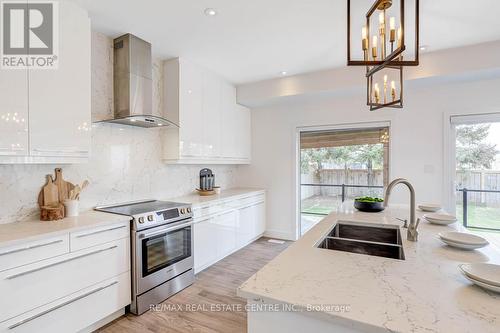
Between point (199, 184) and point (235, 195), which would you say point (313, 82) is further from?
point (199, 184)

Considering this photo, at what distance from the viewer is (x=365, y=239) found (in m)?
2.01

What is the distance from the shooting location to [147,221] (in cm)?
237

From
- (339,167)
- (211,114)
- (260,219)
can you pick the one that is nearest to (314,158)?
(339,167)

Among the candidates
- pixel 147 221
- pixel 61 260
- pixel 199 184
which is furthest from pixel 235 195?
pixel 61 260

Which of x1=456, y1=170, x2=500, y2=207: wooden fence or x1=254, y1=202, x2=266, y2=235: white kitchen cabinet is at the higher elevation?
x1=456, y1=170, x2=500, y2=207: wooden fence

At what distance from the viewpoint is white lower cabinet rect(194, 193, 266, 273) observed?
309 centimetres

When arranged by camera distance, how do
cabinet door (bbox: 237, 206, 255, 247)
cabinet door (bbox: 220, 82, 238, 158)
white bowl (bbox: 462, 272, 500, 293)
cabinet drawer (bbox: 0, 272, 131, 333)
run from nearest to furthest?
white bowl (bbox: 462, 272, 500, 293), cabinet drawer (bbox: 0, 272, 131, 333), cabinet door (bbox: 237, 206, 255, 247), cabinet door (bbox: 220, 82, 238, 158)

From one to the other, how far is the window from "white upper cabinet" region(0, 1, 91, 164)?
3.39m

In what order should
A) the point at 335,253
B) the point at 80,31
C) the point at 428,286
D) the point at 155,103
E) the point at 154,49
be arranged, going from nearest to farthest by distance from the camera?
the point at 428,286, the point at 335,253, the point at 80,31, the point at 154,49, the point at 155,103

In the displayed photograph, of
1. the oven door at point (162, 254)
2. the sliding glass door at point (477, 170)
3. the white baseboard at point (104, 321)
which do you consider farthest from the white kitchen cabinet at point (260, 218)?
the sliding glass door at point (477, 170)

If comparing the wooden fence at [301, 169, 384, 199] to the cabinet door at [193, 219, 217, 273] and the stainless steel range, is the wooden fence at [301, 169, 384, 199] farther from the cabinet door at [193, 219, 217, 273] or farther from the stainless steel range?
the stainless steel range

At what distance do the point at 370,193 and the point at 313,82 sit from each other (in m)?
1.96

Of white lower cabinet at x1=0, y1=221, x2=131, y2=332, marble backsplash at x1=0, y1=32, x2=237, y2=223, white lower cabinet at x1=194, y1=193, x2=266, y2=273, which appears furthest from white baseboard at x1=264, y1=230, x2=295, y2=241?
white lower cabinet at x1=0, y1=221, x2=131, y2=332

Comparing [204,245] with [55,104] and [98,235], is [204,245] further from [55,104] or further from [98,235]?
[55,104]
